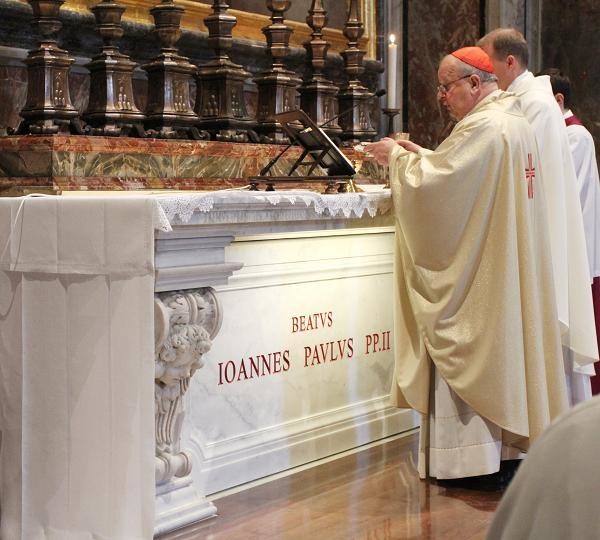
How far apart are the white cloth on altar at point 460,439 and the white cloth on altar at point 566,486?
3509 millimetres

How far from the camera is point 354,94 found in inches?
252

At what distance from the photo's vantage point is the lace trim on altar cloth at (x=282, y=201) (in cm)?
336

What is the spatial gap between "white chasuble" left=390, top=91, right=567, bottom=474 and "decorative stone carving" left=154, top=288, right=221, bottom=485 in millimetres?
1016

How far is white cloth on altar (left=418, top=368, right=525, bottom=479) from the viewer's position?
425cm

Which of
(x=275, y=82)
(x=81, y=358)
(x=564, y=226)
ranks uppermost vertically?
(x=275, y=82)

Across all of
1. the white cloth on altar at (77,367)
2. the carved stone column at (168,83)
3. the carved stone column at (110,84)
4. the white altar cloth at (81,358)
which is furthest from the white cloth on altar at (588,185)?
the white cloth on altar at (77,367)

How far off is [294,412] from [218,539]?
1.07 m

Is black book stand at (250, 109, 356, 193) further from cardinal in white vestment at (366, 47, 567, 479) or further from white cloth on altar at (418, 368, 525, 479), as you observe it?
white cloth on altar at (418, 368, 525, 479)

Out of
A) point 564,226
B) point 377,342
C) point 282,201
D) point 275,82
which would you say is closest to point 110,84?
point 275,82

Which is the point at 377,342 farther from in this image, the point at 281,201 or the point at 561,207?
the point at 281,201

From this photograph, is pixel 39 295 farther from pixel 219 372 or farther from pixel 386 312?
pixel 386 312

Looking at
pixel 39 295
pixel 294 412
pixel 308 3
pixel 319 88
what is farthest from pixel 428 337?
pixel 308 3

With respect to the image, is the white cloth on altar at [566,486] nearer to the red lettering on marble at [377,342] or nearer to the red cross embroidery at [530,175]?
the red cross embroidery at [530,175]

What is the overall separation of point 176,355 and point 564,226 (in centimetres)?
Result: 210
